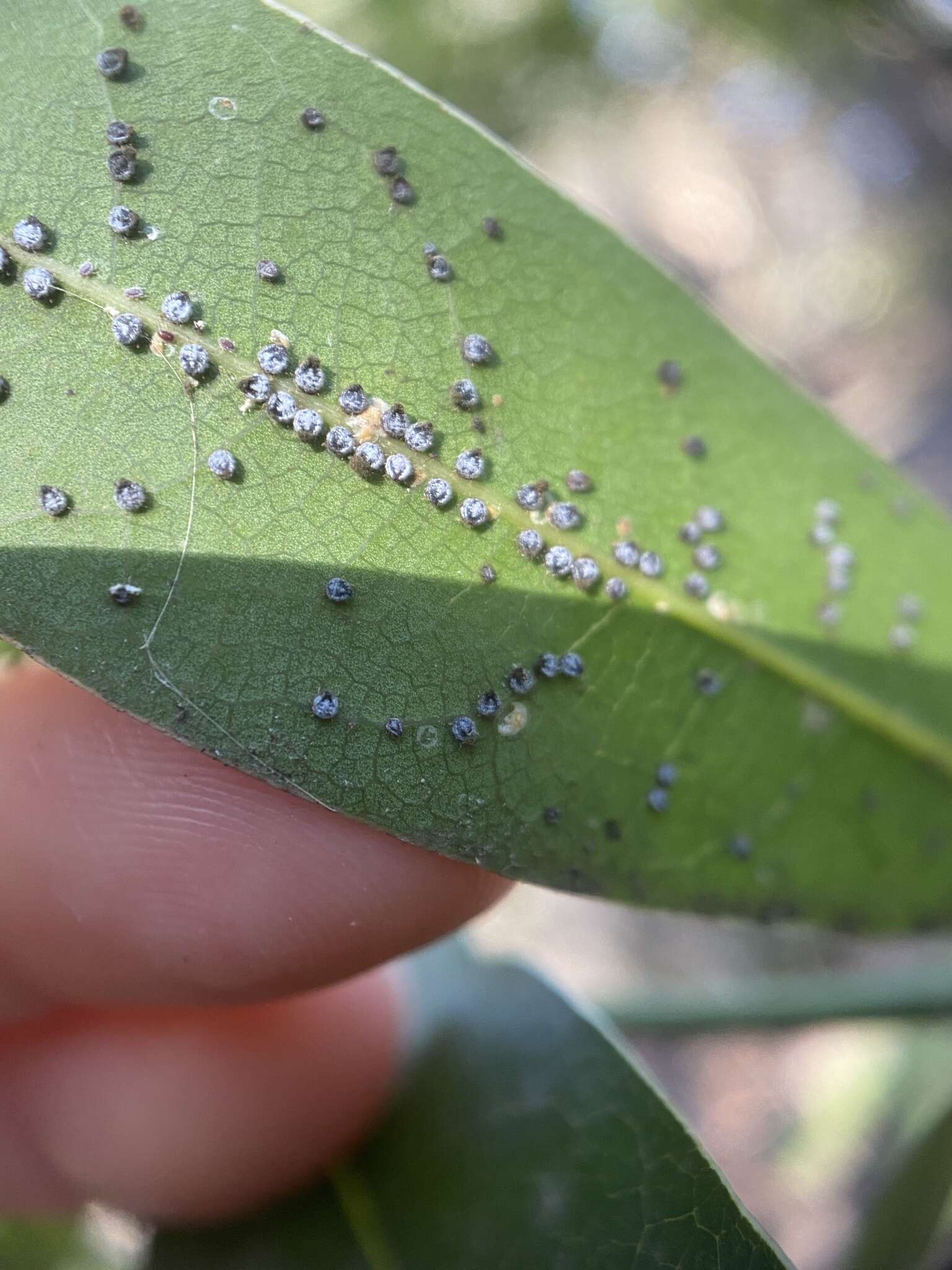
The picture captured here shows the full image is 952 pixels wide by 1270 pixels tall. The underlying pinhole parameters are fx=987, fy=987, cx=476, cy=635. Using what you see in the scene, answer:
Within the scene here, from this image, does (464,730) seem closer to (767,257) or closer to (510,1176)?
A: (510,1176)

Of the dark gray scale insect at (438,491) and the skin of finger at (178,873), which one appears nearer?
the dark gray scale insect at (438,491)

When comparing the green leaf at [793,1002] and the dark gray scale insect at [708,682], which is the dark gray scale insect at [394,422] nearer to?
the dark gray scale insect at [708,682]

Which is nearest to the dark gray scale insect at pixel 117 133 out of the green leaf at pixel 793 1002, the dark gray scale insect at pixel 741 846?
the dark gray scale insect at pixel 741 846

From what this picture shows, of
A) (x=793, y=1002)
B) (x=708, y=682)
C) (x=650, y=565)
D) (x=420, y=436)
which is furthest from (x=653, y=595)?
(x=793, y=1002)

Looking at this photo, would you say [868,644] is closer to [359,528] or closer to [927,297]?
[359,528]

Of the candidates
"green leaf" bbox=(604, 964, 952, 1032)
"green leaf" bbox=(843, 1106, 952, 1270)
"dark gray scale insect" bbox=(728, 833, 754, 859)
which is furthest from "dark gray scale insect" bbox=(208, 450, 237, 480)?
"green leaf" bbox=(843, 1106, 952, 1270)

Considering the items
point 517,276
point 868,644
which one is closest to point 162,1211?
point 868,644
